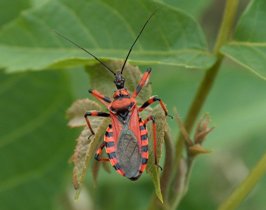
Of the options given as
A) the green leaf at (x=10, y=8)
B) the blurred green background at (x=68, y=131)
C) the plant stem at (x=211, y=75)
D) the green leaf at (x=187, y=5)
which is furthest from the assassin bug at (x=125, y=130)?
the green leaf at (x=10, y=8)

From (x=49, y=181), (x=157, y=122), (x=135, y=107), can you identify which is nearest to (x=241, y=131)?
(x=49, y=181)

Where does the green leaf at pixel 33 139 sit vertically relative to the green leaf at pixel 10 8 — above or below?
below

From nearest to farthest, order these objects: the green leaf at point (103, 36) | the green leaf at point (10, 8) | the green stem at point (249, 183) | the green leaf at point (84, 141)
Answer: the green leaf at point (84, 141), the green stem at point (249, 183), the green leaf at point (103, 36), the green leaf at point (10, 8)

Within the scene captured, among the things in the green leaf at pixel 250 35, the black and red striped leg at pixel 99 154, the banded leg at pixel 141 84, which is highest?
the green leaf at pixel 250 35

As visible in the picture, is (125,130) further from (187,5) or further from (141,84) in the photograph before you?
(187,5)

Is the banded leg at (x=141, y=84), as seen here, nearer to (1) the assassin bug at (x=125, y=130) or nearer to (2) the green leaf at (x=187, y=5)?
(1) the assassin bug at (x=125, y=130)

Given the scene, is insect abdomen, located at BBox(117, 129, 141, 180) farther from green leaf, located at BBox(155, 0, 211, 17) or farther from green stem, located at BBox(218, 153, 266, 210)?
green leaf, located at BBox(155, 0, 211, 17)

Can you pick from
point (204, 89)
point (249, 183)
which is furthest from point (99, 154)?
point (249, 183)
